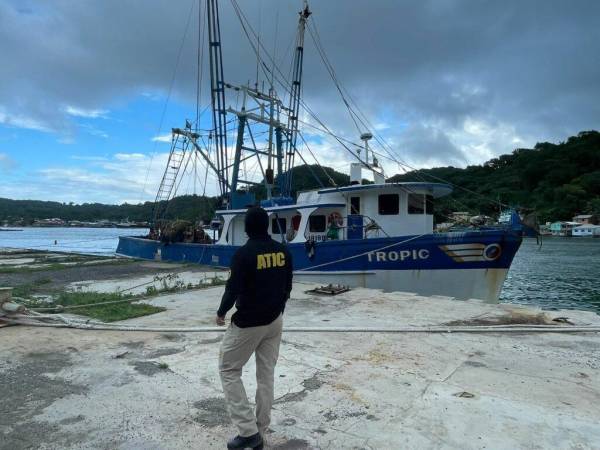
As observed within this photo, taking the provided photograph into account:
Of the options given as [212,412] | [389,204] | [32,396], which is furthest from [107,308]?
[389,204]

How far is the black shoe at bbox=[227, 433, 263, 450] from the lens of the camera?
8.50 feet

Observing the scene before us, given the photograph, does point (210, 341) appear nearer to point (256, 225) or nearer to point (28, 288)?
point (256, 225)

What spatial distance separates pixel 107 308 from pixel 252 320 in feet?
16.3

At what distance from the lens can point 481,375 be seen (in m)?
3.99

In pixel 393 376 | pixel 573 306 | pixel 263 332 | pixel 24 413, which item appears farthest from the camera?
pixel 573 306

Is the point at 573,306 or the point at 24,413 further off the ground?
the point at 24,413

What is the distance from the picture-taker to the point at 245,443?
2.59 meters

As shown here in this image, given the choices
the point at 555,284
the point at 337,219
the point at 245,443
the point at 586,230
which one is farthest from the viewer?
the point at 586,230

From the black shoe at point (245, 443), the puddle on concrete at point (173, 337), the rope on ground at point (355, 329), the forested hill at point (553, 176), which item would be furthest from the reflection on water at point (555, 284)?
the forested hill at point (553, 176)

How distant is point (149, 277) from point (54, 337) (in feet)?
22.9

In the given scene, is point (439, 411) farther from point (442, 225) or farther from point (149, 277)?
point (149, 277)

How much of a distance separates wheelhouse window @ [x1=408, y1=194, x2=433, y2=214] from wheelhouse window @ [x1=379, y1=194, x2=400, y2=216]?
33 centimetres

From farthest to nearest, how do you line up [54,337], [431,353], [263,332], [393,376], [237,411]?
→ [54,337] < [431,353] < [393,376] < [263,332] < [237,411]

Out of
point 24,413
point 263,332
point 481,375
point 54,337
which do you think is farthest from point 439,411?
point 54,337
